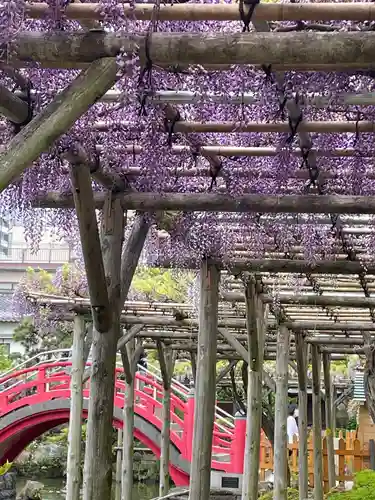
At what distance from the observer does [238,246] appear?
5121 mm

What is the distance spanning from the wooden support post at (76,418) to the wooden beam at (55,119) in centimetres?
660

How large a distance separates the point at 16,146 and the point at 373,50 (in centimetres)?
97

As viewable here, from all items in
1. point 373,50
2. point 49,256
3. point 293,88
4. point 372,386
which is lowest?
point 372,386

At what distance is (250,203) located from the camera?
3820 millimetres

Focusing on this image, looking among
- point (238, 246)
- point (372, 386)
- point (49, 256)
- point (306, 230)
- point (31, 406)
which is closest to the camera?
point (306, 230)

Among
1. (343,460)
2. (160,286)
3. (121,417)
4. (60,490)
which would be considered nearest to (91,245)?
(160,286)

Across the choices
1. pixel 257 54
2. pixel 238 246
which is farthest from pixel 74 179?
pixel 238 246

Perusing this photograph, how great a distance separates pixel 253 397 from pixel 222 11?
4424 mm

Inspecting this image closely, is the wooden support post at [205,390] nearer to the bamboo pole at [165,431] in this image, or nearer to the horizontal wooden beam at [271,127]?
the horizontal wooden beam at [271,127]

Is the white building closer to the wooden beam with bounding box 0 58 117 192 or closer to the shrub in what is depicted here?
the shrub

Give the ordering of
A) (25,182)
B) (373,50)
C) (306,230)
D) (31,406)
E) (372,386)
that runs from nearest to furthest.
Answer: (373,50) → (25,182) → (306,230) → (372,386) → (31,406)

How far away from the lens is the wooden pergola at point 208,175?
86.1 inches

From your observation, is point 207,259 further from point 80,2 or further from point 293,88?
point 80,2

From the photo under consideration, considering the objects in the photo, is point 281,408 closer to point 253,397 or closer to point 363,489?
point 253,397
